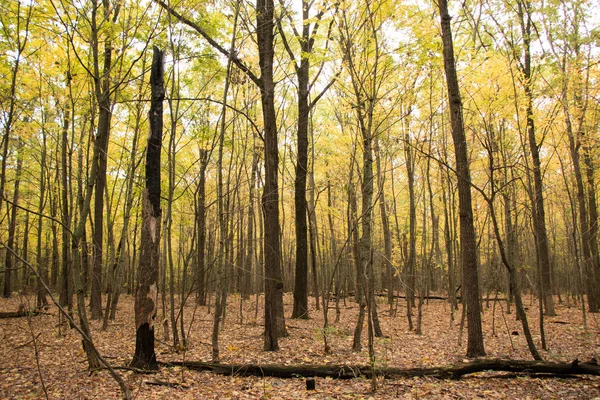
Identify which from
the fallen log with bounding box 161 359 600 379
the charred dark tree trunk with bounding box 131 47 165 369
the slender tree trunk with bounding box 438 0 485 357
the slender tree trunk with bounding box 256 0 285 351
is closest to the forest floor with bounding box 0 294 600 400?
the fallen log with bounding box 161 359 600 379

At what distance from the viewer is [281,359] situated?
6520 mm

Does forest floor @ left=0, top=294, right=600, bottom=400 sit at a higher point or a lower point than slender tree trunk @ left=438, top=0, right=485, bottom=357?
lower

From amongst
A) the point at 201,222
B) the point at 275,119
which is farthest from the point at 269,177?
the point at 201,222

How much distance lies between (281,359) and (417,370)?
7.83 ft

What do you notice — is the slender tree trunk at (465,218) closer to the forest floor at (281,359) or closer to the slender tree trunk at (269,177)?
the forest floor at (281,359)

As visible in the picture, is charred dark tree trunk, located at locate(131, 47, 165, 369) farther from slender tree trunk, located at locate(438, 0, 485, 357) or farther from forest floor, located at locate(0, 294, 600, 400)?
slender tree trunk, located at locate(438, 0, 485, 357)

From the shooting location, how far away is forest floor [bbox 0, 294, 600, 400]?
480cm

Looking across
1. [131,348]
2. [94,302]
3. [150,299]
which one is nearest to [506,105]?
[150,299]

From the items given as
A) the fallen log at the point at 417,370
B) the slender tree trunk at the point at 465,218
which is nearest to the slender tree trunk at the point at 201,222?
the fallen log at the point at 417,370

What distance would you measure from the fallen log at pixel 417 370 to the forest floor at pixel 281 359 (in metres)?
0.10

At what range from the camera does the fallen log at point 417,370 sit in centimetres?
513

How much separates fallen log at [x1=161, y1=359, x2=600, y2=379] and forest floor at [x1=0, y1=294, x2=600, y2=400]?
3.8 inches

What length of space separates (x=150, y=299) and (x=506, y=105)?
8.70 m

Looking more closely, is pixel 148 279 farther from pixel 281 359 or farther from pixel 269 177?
pixel 269 177
